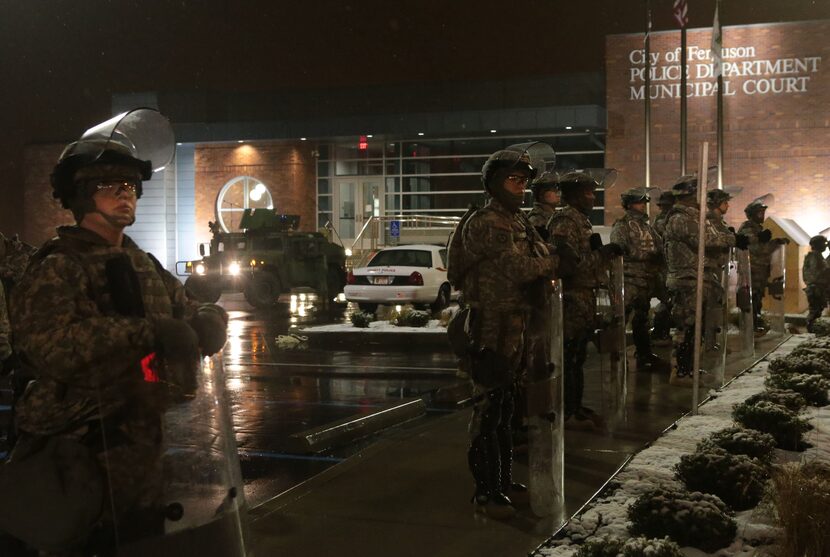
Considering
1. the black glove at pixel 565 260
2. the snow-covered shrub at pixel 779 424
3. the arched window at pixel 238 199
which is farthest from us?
the arched window at pixel 238 199

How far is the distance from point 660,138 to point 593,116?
12.4ft

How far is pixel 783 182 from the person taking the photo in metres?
31.6

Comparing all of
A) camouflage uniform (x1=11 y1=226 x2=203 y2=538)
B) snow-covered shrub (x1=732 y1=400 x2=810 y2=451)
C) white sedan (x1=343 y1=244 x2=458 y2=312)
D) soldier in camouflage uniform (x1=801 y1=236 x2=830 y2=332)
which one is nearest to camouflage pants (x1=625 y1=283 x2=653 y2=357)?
snow-covered shrub (x1=732 y1=400 x2=810 y2=451)

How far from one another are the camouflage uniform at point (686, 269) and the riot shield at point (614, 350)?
2653mm

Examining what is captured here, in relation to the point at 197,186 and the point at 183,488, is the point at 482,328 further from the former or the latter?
the point at 197,186

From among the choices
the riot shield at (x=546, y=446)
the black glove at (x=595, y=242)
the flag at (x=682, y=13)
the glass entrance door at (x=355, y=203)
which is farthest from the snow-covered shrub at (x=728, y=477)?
the glass entrance door at (x=355, y=203)

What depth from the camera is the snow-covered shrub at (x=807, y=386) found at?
9.12m

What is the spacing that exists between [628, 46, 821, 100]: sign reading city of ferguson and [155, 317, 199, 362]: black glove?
103 ft

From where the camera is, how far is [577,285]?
26.5ft

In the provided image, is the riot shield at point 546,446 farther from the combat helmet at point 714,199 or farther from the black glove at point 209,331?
the combat helmet at point 714,199

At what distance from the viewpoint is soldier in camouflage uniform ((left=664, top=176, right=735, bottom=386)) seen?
10.7m

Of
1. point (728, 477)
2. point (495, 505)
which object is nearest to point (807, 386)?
point (728, 477)

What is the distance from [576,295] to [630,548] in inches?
153

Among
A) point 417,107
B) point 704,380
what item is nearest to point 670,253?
point 704,380
